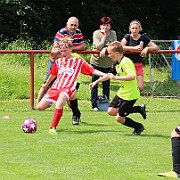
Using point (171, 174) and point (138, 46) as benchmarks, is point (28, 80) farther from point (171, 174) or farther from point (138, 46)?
point (171, 174)

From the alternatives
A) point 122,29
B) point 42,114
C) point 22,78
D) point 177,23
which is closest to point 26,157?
point 42,114

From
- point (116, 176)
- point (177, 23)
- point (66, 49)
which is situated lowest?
point (116, 176)

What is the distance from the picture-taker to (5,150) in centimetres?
924

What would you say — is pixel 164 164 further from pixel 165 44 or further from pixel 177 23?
pixel 177 23

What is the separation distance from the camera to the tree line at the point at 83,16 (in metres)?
30.1

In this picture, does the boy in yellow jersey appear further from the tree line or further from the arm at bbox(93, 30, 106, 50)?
the tree line

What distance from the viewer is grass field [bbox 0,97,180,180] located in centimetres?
785

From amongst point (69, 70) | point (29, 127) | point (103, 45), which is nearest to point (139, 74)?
point (103, 45)

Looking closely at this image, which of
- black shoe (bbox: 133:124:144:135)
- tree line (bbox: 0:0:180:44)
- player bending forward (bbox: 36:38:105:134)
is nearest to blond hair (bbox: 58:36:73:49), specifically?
player bending forward (bbox: 36:38:105:134)

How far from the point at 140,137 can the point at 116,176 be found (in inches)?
116

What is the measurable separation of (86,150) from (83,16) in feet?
78.3

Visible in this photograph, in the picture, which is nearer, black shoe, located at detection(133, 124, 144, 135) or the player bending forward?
black shoe, located at detection(133, 124, 144, 135)

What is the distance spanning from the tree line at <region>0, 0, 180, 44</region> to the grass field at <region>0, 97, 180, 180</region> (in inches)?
669

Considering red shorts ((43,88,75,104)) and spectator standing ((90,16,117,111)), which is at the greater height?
spectator standing ((90,16,117,111))
